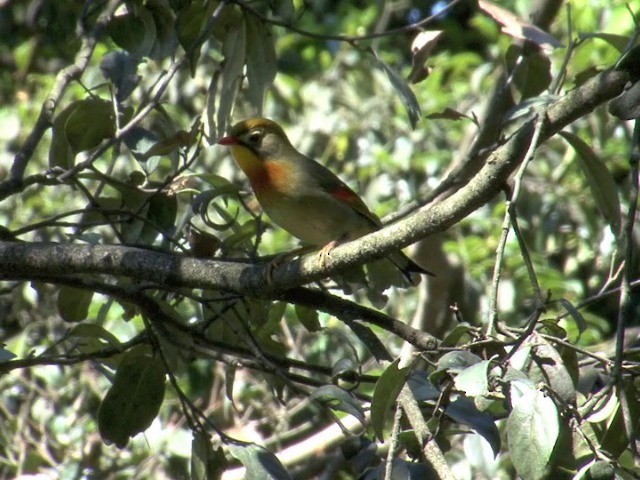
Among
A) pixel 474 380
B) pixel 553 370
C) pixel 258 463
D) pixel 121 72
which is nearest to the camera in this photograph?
pixel 474 380

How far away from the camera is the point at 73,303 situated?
3.57 metres

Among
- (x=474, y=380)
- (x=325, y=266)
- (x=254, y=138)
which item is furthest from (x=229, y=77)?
(x=474, y=380)

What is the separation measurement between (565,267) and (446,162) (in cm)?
122

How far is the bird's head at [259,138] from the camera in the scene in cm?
452

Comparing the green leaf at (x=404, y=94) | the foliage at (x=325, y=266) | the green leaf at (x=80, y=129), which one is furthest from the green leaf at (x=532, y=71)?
the green leaf at (x=80, y=129)

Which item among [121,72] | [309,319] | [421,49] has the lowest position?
[309,319]

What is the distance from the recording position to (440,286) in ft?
17.7

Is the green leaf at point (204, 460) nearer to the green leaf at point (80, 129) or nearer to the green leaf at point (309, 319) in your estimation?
the green leaf at point (309, 319)

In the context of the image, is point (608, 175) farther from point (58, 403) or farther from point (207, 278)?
point (58, 403)

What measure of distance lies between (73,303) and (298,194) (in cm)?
113

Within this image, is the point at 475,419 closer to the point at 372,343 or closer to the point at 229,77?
the point at 372,343

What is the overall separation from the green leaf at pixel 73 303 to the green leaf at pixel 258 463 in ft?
3.64

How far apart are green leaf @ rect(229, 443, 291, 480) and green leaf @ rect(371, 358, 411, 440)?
1.26ft

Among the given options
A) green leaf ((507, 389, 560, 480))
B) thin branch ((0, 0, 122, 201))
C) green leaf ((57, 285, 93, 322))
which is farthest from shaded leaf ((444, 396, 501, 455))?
green leaf ((57, 285, 93, 322))
